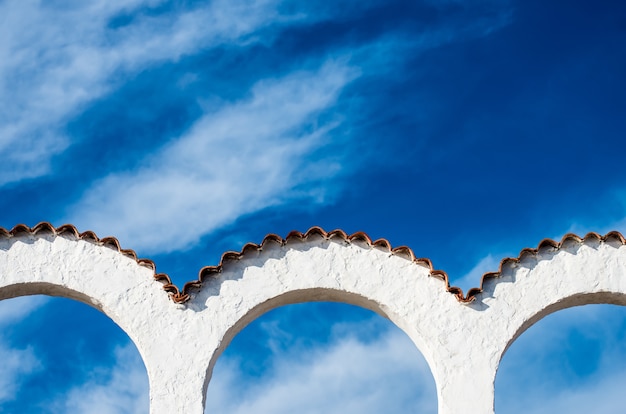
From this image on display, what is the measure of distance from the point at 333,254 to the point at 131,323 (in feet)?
7.21

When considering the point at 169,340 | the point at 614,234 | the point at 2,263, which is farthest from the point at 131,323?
the point at 614,234

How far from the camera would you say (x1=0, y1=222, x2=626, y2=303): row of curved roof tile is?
46.0 ft

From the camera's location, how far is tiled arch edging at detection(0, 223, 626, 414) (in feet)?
44.8

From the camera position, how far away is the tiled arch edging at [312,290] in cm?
1366

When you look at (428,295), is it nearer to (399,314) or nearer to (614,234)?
(399,314)

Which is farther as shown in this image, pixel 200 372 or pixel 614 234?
pixel 614 234

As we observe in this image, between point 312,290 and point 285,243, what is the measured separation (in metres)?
0.61

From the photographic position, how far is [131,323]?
45.3 ft

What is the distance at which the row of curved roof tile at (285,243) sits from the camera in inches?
551

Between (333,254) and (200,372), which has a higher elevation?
(333,254)

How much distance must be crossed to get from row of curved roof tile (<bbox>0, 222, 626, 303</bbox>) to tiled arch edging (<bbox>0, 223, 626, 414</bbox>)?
0.01 m

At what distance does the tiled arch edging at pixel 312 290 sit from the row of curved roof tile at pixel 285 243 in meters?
0.01

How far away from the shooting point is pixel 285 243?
14336 mm

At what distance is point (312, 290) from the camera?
14.1m
